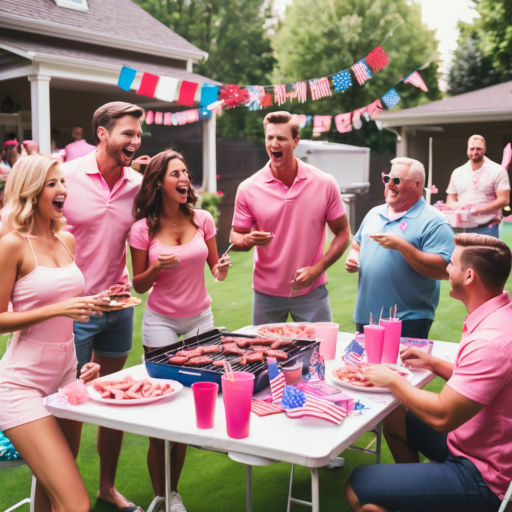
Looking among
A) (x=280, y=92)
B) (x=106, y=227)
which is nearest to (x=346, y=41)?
(x=280, y=92)

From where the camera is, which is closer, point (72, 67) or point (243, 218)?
point (243, 218)

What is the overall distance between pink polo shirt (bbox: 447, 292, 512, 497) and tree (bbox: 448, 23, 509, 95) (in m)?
28.9

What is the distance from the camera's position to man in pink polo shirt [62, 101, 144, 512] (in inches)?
132

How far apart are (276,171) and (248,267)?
7.70m

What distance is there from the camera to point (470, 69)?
28938 millimetres

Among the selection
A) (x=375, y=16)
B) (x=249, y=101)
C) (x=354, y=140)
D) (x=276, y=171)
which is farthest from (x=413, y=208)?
Answer: (x=375, y=16)

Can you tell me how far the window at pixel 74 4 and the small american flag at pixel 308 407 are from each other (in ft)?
43.9

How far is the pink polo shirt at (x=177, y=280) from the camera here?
335cm

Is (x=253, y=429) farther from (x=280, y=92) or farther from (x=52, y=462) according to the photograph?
(x=280, y=92)

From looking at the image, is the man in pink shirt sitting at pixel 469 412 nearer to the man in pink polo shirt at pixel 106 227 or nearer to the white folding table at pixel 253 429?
the white folding table at pixel 253 429

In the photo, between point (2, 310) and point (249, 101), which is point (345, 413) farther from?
point (249, 101)

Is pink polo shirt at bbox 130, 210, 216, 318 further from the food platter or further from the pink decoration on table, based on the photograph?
the pink decoration on table

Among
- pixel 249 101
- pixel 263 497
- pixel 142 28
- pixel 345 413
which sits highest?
pixel 142 28

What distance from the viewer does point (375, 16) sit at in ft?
115
